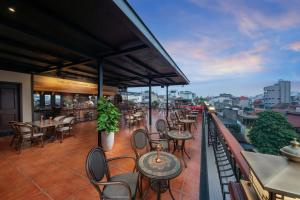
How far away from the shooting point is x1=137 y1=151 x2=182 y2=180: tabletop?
1603mm

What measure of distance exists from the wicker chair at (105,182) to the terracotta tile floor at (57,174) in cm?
62

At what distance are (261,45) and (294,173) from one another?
10.5 metres

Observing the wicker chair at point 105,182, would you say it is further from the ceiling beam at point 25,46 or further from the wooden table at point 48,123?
the wooden table at point 48,123

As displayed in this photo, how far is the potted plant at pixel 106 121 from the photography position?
367 cm

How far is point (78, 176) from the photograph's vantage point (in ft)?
8.61

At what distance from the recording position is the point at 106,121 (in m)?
3.71

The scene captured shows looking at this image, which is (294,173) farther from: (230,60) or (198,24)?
(230,60)

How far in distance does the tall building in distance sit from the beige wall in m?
44.7

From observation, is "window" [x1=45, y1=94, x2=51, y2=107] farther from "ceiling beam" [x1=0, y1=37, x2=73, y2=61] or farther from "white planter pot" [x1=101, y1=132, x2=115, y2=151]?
"white planter pot" [x1=101, y1=132, x2=115, y2=151]

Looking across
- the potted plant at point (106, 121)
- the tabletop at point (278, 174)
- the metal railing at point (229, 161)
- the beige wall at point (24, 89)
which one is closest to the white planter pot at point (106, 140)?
the potted plant at point (106, 121)

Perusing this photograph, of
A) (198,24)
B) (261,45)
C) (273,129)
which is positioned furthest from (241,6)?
(273,129)

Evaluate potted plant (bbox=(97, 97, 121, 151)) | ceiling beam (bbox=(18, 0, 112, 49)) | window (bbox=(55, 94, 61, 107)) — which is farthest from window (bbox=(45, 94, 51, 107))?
ceiling beam (bbox=(18, 0, 112, 49))

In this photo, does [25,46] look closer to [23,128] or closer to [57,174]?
[23,128]

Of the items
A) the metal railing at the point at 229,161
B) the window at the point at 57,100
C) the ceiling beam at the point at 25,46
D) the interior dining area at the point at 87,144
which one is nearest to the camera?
the metal railing at the point at 229,161
